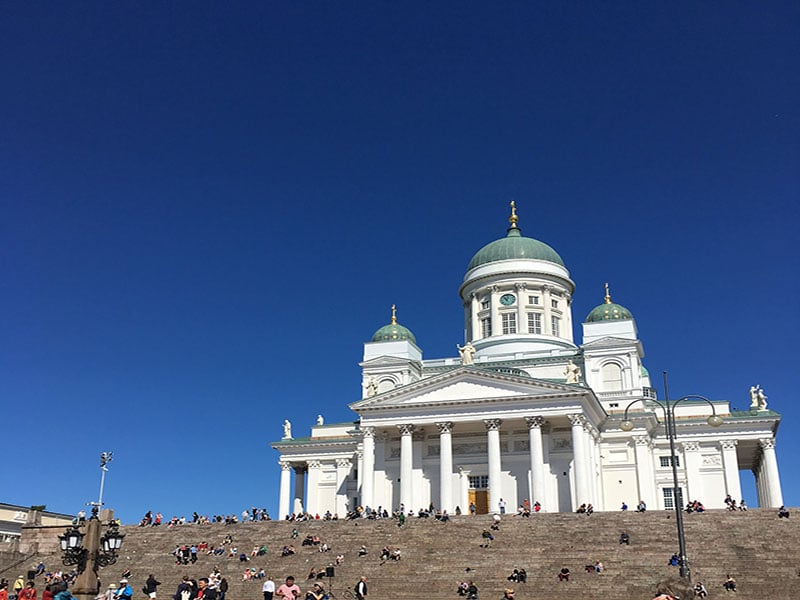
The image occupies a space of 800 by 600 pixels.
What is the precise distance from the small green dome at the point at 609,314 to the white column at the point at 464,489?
15.3 metres

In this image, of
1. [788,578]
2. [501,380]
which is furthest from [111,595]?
[501,380]

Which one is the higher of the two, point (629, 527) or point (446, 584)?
point (629, 527)

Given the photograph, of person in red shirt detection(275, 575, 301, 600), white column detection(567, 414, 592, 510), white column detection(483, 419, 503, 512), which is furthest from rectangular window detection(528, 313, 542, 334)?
person in red shirt detection(275, 575, 301, 600)

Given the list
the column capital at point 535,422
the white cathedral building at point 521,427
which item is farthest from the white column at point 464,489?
the column capital at point 535,422

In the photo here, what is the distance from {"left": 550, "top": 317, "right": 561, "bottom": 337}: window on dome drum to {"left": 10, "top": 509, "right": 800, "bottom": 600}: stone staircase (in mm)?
25023

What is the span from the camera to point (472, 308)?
66.6m

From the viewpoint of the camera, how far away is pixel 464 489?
2055 inches

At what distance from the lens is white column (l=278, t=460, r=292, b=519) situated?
60344 mm

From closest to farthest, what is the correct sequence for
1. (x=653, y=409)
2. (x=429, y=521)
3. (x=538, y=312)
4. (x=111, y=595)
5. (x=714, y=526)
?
(x=111, y=595) → (x=714, y=526) → (x=429, y=521) → (x=653, y=409) → (x=538, y=312)

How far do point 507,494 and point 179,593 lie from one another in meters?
29.2

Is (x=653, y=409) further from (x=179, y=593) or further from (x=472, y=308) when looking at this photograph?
(x=179, y=593)

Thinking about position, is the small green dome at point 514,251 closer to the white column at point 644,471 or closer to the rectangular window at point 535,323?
the rectangular window at point 535,323

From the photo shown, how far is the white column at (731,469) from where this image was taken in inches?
2127

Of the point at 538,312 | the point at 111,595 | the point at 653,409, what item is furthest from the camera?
the point at 538,312
